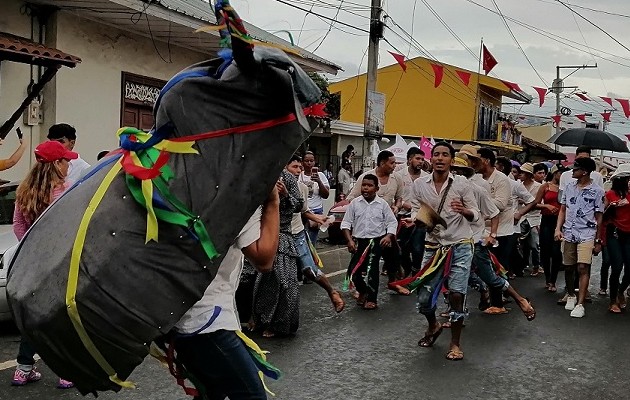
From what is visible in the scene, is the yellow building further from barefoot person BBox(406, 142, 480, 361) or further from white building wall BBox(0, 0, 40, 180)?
barefoot person BBox(406, 142, 480, 361)

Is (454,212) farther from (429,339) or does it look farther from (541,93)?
(541,93)

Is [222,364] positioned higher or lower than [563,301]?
higher

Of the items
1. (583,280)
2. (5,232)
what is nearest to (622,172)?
(583,280)

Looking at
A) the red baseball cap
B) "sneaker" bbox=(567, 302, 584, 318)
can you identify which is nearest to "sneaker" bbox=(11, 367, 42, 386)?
the red baseball cap

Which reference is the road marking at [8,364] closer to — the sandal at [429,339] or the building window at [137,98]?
the sandal at [429,339]

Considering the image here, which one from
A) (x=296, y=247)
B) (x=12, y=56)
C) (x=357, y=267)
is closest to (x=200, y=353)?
Answer: (x=296, y=247)

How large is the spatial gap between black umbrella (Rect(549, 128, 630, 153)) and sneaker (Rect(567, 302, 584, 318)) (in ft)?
21.3

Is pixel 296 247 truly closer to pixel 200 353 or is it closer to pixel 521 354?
pixel 521 354

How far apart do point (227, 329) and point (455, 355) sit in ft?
12.4

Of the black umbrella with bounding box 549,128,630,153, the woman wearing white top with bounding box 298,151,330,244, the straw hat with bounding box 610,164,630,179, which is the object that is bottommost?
the woman wearing white top with bounding box 298,151,330,244

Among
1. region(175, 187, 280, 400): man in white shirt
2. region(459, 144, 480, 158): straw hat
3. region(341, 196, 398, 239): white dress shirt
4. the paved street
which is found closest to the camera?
region(175, 187, 280, 400): man in white shirt

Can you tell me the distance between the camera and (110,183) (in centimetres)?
266

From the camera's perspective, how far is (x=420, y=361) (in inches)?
255

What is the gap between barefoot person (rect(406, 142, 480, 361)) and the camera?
6.64m
